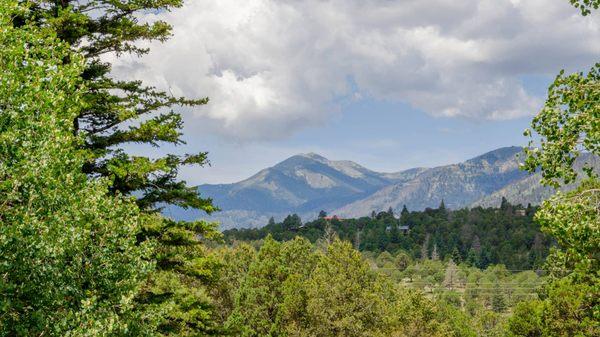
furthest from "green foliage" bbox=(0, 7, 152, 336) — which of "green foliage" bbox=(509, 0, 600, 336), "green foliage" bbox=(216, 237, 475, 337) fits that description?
"green foliage" bbox=(216, 237, 475, 337)

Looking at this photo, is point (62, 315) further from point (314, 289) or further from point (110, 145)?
point (314, 289)

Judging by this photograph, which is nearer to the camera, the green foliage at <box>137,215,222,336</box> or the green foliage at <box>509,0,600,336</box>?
the green foliage at <box>509,0,600,336</box>

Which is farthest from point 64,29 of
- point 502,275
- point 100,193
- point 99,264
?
point 502,275

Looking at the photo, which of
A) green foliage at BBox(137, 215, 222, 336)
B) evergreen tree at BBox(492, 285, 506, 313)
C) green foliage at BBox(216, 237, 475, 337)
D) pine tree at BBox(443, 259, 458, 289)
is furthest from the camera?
pine tree at BBox(443, 259, 458, 289)

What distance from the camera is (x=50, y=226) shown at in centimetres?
→ 1108

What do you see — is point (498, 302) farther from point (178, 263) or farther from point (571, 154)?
point (571, 154)

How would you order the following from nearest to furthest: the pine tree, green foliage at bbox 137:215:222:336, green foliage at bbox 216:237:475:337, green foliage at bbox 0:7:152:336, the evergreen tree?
green foliage at bbox 0:7:152:336, green foliage at bbox 137:215:222:336, green foliage at bbox 216:237:475:337, the evergreen tree, the pine tree

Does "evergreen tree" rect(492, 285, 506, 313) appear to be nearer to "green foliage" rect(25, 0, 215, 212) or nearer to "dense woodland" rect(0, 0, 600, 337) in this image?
"dense woodland" rect(0, 0, 600, 337)

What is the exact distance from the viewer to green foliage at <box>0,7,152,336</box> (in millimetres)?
10773

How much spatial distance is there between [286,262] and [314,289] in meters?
14.3

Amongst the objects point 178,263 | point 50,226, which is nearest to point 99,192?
point 50,226

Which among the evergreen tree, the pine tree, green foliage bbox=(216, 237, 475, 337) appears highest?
green foliage bbox=(216, 237, 475, 337)

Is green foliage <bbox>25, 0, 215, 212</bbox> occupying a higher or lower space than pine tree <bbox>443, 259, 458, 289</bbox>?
higher

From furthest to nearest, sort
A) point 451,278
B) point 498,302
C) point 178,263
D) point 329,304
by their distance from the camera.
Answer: point 451,278, point 498,302, point 329,304, point 178,263
